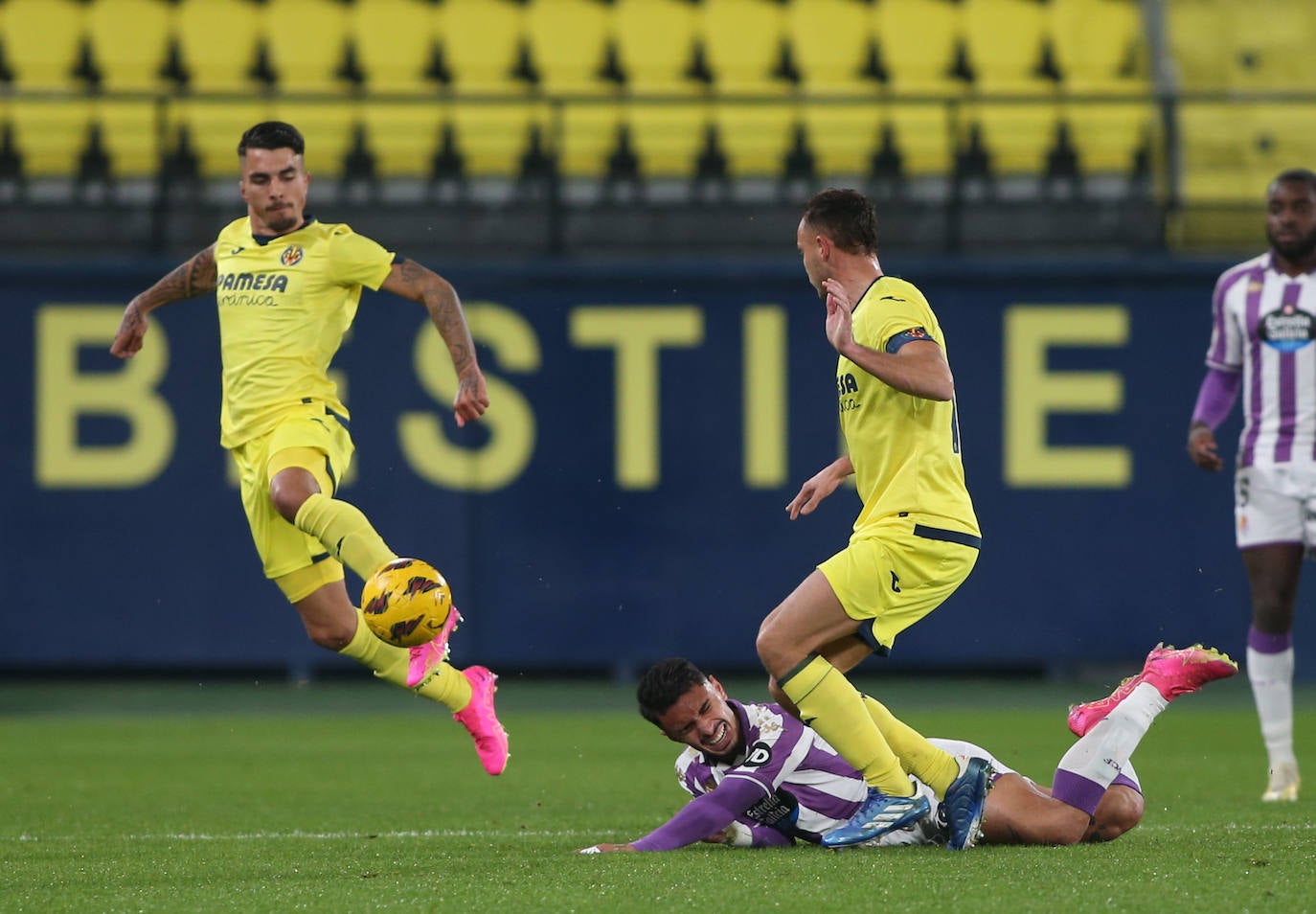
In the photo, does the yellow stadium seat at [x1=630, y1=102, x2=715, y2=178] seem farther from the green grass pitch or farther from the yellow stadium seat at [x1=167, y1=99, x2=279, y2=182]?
the green grass pitch

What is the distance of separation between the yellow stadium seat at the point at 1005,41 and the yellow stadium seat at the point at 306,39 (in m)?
4.25

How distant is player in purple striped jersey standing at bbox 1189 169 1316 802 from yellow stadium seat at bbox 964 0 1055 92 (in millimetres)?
5751

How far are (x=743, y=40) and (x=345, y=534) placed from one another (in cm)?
746

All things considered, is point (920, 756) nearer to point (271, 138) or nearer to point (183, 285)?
point (271, 138)

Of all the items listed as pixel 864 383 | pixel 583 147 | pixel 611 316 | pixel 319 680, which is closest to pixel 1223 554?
pixel 611 316

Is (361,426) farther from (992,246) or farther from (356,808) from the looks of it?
(356,808)

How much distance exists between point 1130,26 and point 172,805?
8864 mm

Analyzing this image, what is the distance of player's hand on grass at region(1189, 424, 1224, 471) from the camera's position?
6.70m

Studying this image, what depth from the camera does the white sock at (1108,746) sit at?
16.6 ft

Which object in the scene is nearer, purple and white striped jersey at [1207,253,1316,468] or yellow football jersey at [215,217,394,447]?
yellow football jersey at [215,217,394,447]

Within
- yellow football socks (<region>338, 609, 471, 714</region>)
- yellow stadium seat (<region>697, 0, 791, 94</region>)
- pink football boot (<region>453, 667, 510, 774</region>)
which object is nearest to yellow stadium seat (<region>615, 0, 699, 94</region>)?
yellow stadium seat (<region>697, 0, 791, 94</region>)

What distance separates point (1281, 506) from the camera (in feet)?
21.7

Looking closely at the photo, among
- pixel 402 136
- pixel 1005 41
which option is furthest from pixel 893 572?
pixel 1005 41

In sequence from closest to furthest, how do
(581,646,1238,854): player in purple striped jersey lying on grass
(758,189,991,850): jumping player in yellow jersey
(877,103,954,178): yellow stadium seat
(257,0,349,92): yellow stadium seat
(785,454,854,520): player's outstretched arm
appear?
(758,189,991,850): jumping player in yellow jersey, (581,646,1238,854): player in purple striped jersey lying on grass, (785,454,854,520): player's outstretched arm, (877,103,954,178): yellow stadium seat, (257,0,349,92): yellow stadium seat
